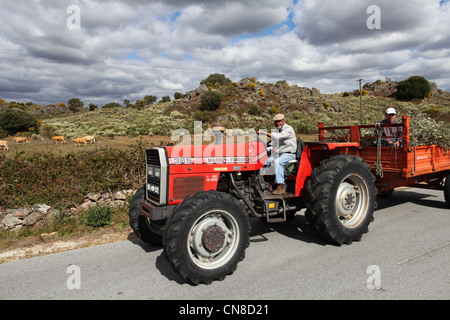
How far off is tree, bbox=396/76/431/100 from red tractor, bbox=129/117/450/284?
5244 cm

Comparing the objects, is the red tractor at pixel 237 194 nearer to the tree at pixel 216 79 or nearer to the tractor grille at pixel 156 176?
the tractor grille at pixel 156 176

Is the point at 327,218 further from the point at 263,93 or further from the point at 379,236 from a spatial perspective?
the point at 263,93

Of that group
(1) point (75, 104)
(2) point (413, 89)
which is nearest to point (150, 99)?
→ (1) point (75, 104)

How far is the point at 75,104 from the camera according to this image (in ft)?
195

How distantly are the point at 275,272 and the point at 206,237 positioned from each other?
101 centimetres

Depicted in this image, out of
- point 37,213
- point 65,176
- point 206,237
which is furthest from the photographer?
point 65,176

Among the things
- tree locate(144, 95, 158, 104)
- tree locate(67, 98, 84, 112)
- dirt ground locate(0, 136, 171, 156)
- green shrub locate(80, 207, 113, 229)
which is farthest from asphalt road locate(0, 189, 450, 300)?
tree locate(67, 98, 84, 112)

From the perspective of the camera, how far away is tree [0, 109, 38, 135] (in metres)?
27.4

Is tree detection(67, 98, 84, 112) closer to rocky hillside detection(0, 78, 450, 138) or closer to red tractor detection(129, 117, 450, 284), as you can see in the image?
rocky hillside detection(0, 78, 450, 138)

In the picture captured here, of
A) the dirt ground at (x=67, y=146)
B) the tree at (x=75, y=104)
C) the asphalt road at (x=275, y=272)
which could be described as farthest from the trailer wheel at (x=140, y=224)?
the tree at (x=75, y=104)

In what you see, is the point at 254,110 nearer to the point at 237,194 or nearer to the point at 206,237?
the point at 237,194

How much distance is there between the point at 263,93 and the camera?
4859 centimetres

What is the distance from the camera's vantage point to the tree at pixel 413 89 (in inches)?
1969
